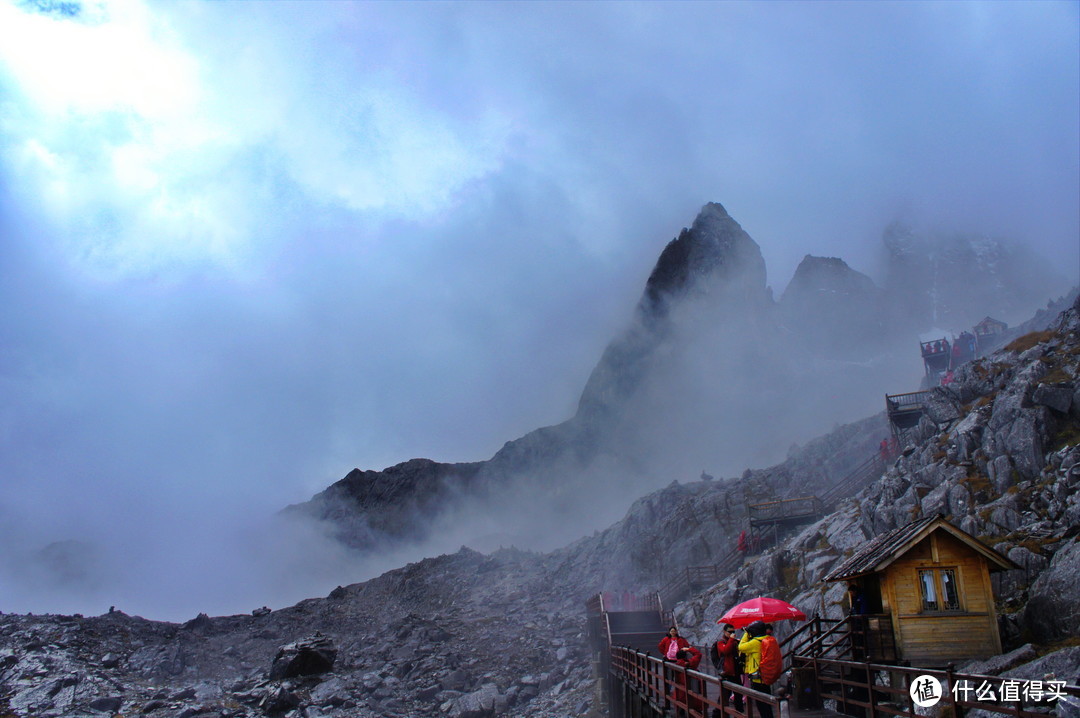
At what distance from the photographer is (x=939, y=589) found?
2003 centimetres

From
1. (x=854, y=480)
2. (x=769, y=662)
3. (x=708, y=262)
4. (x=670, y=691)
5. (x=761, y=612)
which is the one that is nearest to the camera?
(x=769, y=662)

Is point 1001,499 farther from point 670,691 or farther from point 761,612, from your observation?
point 670,691

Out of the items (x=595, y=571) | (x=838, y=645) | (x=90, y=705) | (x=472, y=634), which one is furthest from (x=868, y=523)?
(x=90, y=705)

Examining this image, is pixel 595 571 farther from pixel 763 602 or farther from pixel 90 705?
pixel 763 602

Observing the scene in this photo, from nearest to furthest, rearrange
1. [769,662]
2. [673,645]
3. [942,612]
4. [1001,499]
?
[769,662], [673,645], [942,612], [1001,499]

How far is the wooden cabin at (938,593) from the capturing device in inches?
762

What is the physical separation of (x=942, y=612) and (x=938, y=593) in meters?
0.58

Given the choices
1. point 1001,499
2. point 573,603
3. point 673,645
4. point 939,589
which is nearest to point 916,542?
point 939,589

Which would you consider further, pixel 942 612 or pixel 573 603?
pixel 573 603

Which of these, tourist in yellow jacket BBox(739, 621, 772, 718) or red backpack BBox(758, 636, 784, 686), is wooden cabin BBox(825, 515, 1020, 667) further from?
red backpack BBox(758, 636, 784, 686)

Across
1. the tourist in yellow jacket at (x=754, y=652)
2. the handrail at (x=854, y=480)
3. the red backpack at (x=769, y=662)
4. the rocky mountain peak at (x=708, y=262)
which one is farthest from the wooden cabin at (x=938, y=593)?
the rocky mountain peak at (x=708, y=262)

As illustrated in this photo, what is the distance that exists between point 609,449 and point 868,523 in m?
148

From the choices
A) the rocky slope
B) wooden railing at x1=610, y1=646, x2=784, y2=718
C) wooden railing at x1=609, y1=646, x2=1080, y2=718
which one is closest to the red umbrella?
wooden railing at x1=609, y1=646, x2=1080, y2=718

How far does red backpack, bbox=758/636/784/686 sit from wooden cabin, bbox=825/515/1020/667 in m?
9.99
